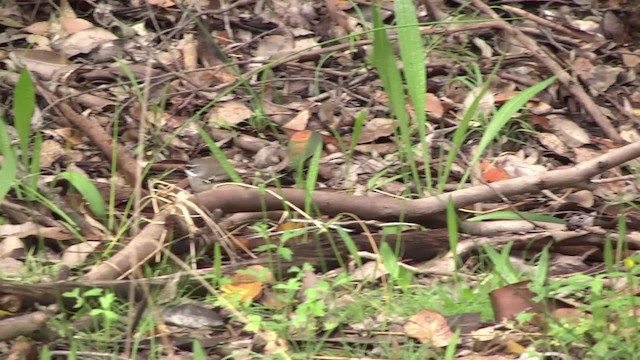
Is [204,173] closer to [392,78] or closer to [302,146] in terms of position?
[302,146]

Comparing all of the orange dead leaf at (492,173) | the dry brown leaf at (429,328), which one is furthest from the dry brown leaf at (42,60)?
the dry brown leaf at (429,328)

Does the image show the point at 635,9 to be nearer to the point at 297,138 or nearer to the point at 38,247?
the point at 297,138

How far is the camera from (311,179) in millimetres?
2527

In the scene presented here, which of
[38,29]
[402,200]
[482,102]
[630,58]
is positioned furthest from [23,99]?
[630,58]

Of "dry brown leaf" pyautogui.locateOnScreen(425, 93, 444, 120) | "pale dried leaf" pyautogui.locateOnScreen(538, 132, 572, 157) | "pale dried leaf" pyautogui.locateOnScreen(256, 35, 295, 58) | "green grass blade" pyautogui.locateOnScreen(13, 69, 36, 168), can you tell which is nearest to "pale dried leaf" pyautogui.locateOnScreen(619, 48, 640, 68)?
"pale dried leaf" pyautogui.locateOnScreen(538, 132, 572, 157)

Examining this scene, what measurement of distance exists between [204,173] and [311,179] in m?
0.37

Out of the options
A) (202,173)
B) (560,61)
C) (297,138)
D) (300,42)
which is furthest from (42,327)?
(560,61)

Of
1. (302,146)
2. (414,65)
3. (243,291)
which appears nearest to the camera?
(243,291)

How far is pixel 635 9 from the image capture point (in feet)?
11.6

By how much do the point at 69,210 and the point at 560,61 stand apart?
70.7 inches

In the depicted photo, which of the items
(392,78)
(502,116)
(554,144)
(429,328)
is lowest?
(554,144)

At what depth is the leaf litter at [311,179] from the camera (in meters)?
2.03

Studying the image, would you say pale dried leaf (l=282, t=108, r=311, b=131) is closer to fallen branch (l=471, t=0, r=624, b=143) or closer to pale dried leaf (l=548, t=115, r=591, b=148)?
fallen branch (l=471, t=0, r=624, b=143)

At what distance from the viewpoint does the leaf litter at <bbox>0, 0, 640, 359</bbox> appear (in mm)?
2031
